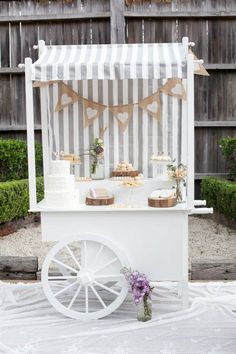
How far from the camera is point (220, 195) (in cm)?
734

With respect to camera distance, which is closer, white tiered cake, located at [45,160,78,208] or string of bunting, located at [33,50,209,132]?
white tiered cake, located at [45,160,78,208]

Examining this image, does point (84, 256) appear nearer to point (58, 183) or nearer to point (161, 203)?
point (58, 183)

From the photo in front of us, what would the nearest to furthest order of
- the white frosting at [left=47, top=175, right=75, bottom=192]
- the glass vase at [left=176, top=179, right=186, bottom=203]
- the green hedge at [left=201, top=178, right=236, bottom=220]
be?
the white frosting at [left=47, top=175, right=75, bottom=192] → the glass vase at [left=176, top=179, right=186, bottom=203] → the green hedge at [left=201, top=178, right=236, bottom=220]

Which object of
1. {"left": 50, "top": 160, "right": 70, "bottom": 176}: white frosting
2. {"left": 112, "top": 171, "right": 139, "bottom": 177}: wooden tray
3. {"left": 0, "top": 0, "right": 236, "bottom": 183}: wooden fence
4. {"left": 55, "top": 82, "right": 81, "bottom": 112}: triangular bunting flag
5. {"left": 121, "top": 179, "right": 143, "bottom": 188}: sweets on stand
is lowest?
{"left": 121, "top": 179, "right": 143, "bottom": 188}: sweets on stand

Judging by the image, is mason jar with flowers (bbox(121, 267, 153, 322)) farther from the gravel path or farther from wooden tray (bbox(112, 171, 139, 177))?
the gravel path

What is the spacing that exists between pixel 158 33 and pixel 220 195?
2677mm

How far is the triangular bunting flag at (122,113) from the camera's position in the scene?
5.15 m

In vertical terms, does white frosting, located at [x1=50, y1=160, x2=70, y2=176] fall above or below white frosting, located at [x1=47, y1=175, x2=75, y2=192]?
above

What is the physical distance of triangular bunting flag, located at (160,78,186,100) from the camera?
16.6ft

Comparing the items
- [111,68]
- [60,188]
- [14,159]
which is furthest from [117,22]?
[60,188]

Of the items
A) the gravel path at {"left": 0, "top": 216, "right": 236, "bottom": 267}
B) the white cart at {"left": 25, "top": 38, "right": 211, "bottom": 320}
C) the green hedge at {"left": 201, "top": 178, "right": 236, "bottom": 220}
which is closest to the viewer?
the white cart at {"left": 25, "top": 38, "right": 211, "bottom": 320}

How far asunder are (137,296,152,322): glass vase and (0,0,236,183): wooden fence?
14.9 feet

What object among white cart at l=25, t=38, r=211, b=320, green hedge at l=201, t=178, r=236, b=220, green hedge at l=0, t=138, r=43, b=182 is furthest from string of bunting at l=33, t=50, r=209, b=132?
green hedge at l=0, t=138, r=43, b=182

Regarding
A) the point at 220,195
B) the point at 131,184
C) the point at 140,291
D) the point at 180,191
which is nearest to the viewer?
the point at 140,291
